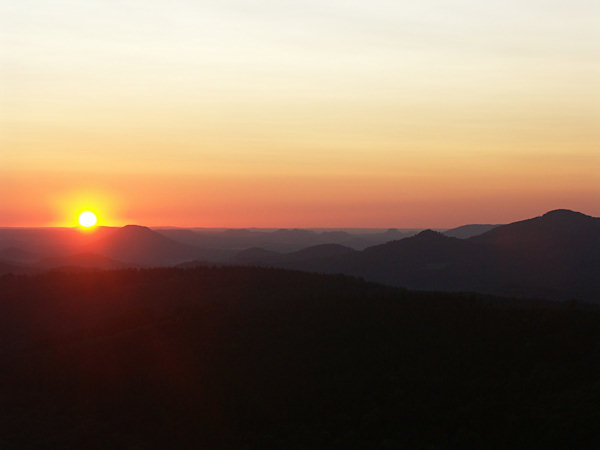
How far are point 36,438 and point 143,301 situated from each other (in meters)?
50.3

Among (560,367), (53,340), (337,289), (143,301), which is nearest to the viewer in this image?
(560,367)

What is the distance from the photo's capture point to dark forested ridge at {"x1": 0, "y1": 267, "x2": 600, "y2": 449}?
3894 centimetres

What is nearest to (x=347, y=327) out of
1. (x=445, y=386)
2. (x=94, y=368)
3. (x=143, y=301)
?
(x=445, y=386)

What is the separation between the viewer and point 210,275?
324 ft

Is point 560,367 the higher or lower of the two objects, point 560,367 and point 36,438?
the higher

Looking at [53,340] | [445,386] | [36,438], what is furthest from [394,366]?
[53,340]

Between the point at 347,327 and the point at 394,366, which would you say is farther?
the point at 347,327

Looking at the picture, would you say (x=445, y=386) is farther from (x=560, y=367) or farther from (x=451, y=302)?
(x=451, y=302)

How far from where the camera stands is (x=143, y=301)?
306 ft

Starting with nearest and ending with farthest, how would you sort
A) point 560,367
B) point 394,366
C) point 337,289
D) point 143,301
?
point 560,367 → point 394,366 → point 337,289 → point 143,301

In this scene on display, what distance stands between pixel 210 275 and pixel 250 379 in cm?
5069

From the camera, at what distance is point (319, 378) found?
47.4m

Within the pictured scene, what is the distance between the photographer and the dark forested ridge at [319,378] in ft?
128

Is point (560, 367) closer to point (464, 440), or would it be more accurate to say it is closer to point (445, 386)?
point (445, 386)
